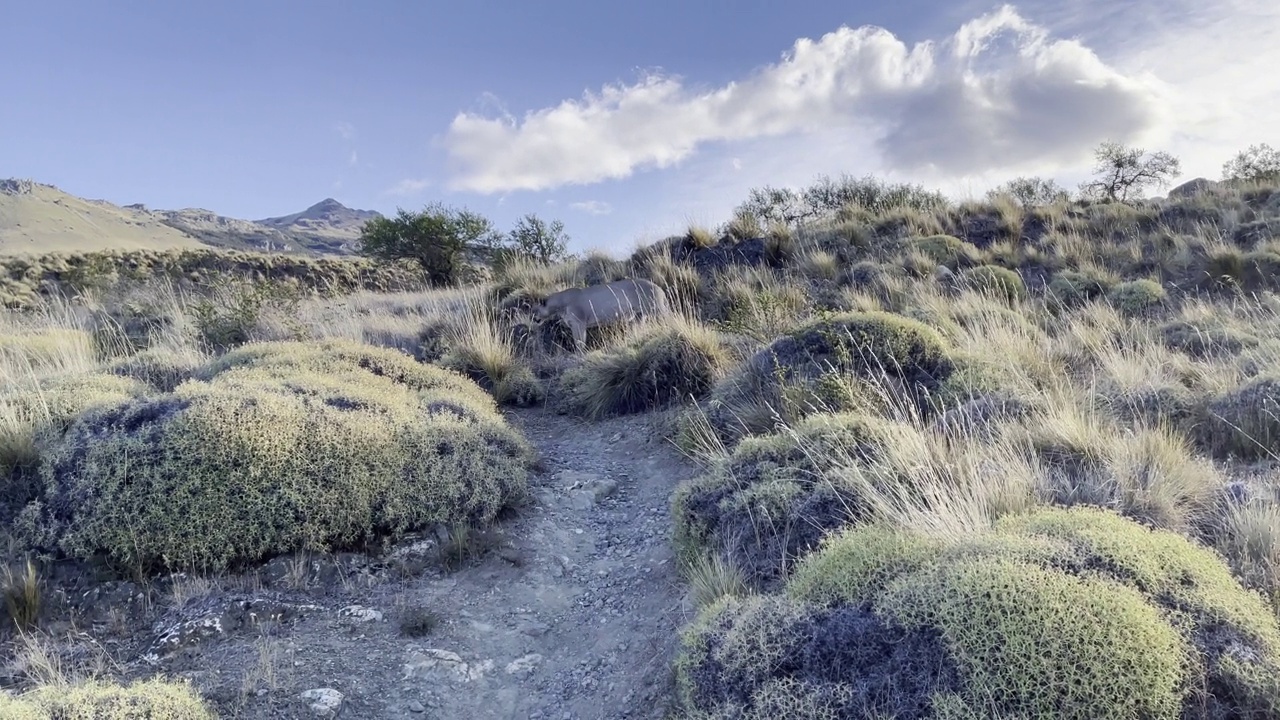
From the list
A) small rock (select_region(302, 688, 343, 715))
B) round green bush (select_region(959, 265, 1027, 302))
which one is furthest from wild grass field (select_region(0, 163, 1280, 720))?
small rock (select_region(302, 688, 343, 715))

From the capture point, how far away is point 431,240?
58.7 ft

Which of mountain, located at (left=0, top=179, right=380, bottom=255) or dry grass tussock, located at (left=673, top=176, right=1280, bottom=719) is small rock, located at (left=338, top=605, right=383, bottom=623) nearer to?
dry grass tussock, located at (left=673, top=176, right=1280, bottom=719)

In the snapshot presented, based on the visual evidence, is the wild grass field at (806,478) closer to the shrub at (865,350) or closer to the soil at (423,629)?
the shrub at (865,350)

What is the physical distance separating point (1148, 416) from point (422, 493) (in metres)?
4.59

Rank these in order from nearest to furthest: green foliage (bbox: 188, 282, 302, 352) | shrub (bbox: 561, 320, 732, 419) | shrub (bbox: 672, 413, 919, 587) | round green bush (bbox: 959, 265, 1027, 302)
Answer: shrub (bbox: 672, 413, 919, 587)
shrub (bbox: 561, 320, 732, 419)
green foliage (bbox: 188, 282, 302, 352)
round green bush (bbox: 959, 265, 1027, 302)

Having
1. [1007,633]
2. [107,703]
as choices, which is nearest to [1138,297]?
[1007,633]

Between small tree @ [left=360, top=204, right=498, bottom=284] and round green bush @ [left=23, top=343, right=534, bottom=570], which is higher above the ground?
small tree @ [left=360, top=204, right=498, bottom=284]

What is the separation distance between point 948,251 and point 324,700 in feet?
37.0

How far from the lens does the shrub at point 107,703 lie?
8.01 feet

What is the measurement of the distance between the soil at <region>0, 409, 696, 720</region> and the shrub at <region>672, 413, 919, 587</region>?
373mm

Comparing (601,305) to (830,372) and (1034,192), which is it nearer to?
(830,372)

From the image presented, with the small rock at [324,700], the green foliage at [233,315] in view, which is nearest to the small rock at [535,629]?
the small rock at [324,700]

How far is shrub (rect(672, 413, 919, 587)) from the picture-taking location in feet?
11.2

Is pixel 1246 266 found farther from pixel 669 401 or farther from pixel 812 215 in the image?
pixel 669 401
